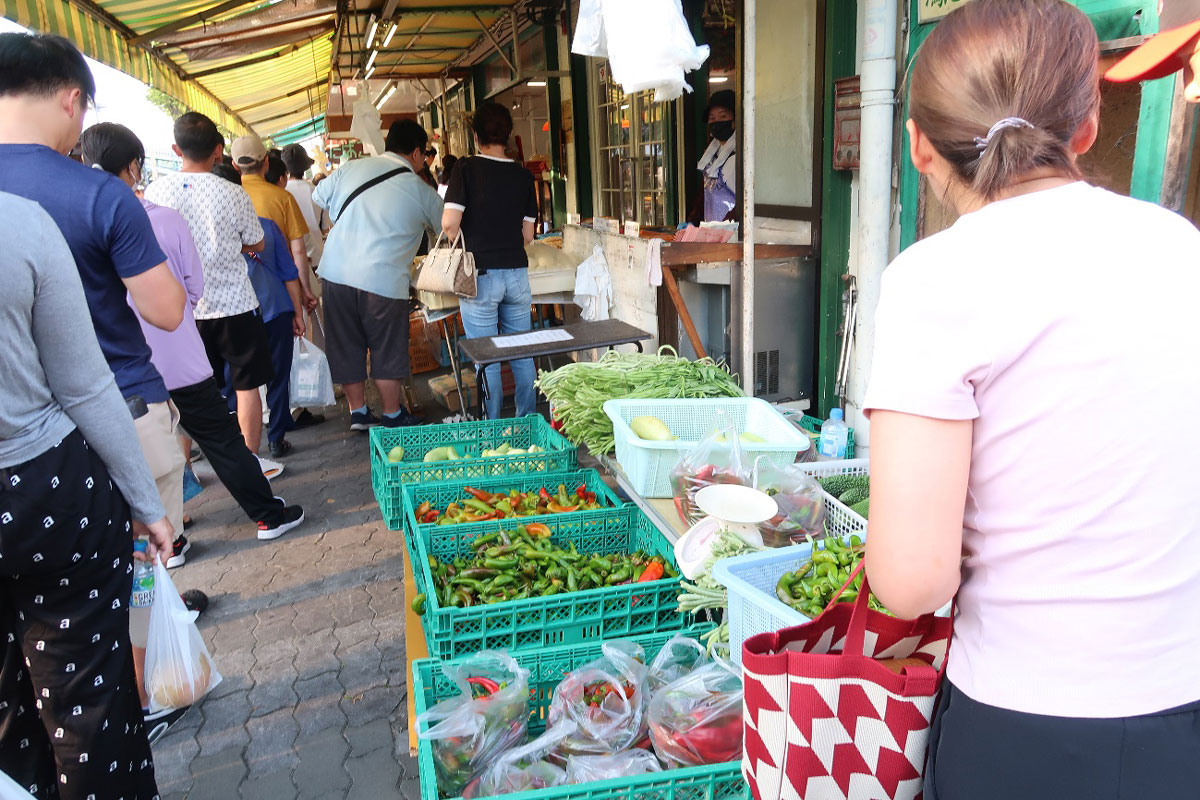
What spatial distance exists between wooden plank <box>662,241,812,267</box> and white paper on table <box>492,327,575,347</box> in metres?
0.80

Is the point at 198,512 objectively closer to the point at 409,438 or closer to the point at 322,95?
the point at 409,438

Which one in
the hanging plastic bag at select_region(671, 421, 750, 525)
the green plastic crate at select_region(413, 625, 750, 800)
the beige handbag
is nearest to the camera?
the green plastic crate at select_region(413, 625, 750, 800)

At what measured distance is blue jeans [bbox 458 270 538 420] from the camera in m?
5.42

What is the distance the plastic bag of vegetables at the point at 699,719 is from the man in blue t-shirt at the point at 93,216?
1426 mm

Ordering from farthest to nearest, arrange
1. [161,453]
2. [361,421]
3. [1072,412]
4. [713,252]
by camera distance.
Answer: [361,421] → [713,252] → [161,453] → [1072,412]

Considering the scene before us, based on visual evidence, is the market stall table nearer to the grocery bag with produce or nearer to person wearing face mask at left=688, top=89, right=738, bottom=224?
person wearing face mask at left=688, top=89, right=738, bottom=224

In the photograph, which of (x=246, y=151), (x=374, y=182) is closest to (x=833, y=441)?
(x=374, y=182)

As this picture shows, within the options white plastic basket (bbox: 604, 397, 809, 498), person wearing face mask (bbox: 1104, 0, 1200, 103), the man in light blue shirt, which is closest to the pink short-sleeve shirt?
person wearing face mask (bbox: 1104, 0, 1200, 103)

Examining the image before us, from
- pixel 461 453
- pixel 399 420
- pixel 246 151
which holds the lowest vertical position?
pixel 399 420

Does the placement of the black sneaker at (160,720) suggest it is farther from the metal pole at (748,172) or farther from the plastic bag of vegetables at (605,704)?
the metal pole at (748,172)

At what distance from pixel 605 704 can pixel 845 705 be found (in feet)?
3.36

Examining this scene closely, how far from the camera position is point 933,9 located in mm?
3551

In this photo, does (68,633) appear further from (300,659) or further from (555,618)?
(300,659)

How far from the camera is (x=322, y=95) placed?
19938mm
